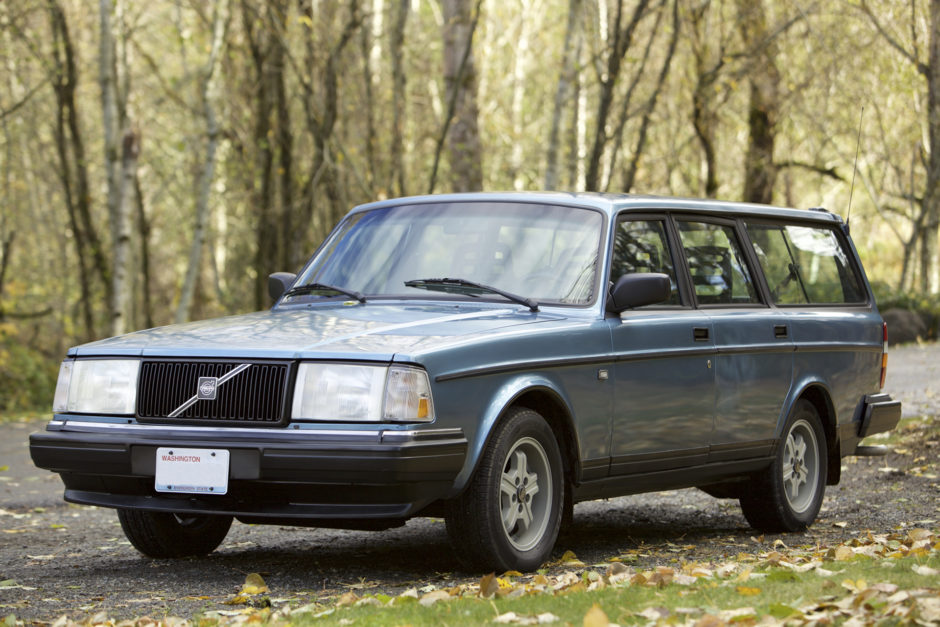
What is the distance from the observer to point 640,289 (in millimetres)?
6273

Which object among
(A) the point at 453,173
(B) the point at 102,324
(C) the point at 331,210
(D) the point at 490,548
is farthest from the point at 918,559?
(B) the point at 102,324

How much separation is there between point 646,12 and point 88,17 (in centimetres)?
1586

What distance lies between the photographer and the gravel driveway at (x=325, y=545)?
5.51 meters

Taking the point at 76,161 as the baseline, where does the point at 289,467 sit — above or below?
below

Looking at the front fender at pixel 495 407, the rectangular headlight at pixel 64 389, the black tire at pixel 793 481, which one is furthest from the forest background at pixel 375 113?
the rectangular headlight at pixel 64 389

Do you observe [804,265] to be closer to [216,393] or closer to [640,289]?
[640,289]

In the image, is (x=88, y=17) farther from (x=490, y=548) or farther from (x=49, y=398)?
(x=490, y=548)

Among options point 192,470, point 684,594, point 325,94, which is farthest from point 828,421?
point 325,94

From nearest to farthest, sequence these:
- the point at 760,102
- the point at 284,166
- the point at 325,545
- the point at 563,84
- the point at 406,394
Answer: the point at 406,394, the point at 325,545, the point at 563,84, the point at 284,166, the point at 760,102

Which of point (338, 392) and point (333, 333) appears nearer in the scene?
point (338, 392)

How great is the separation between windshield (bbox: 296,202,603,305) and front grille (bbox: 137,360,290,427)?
50.5 inches

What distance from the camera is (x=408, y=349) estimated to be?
17.4 ft

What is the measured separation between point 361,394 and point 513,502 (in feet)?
3.19

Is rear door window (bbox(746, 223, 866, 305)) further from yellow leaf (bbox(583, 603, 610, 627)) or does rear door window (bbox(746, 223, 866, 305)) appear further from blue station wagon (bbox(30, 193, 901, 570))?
yellow leaf (bbox(583, 603, 610, 627))
